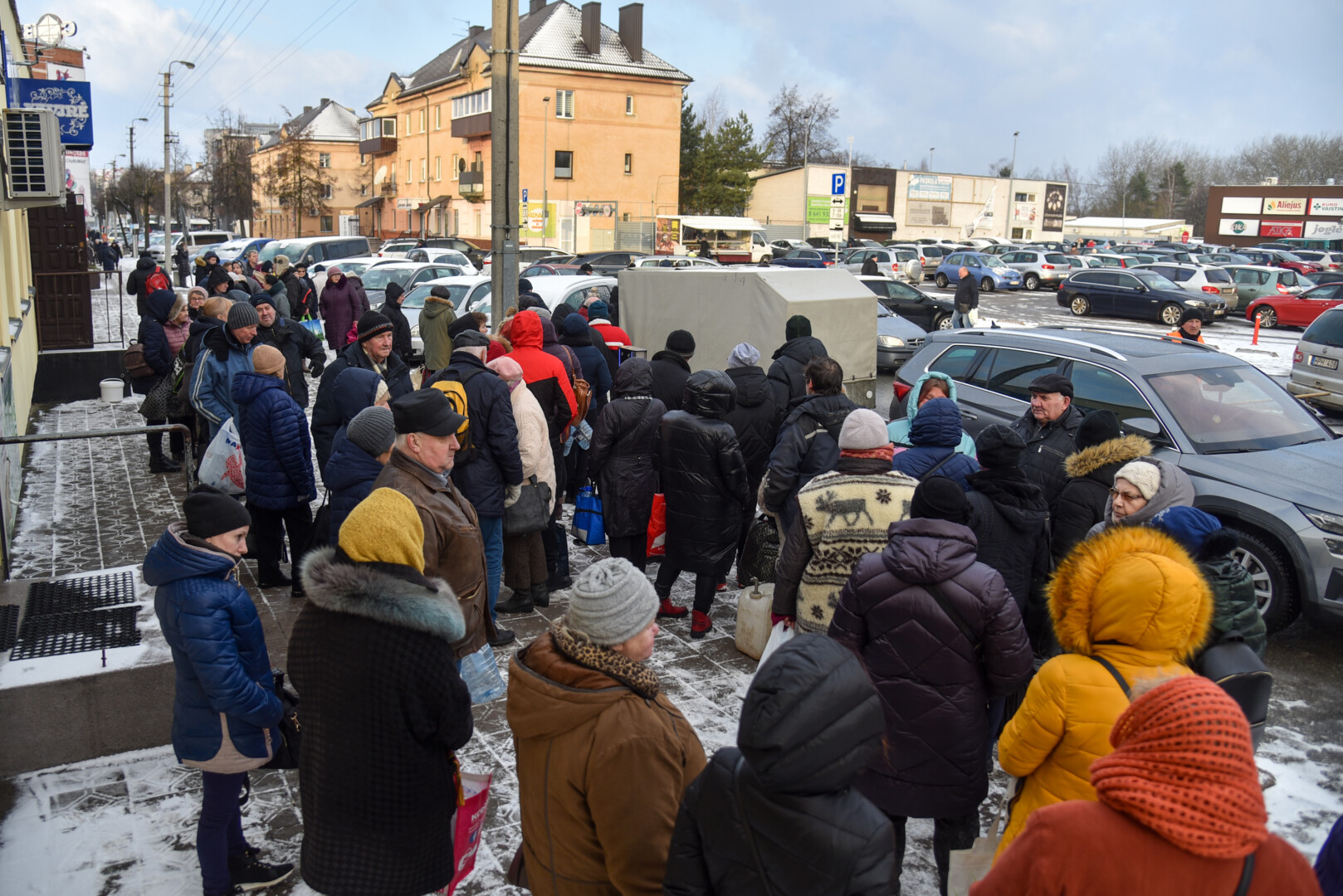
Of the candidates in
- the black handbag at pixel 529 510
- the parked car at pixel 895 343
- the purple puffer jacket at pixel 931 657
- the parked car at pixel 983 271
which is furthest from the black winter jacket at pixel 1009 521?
the parked car at pixel 983 271

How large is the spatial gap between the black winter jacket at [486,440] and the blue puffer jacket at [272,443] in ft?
3.86

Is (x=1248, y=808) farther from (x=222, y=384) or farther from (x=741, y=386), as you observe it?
(x=222, y=384)

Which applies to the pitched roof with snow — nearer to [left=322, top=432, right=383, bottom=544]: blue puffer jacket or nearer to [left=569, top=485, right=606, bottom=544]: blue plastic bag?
[left=569, top=485, right=606, bottom=544]: blue plastic bag

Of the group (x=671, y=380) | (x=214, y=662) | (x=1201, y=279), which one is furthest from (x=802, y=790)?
(x=1201, y=279)

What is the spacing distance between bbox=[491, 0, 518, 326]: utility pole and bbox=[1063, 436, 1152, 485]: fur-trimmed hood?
16.5 feet

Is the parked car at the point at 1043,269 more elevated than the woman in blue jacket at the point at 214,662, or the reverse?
the parked car at the point at 1043,269

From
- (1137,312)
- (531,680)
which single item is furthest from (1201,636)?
(1137,312)

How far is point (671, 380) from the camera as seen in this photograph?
7.64 meters

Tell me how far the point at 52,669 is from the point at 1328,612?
7.10m

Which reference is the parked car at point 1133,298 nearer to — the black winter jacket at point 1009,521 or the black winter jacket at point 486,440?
the black winter jacket at point 1009,521

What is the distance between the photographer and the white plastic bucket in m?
13.5

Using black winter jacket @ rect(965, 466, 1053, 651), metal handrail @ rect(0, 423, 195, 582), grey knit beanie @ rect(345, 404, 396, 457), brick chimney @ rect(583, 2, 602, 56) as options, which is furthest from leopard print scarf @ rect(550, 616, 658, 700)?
brick chimney @ rect(583, 2, 602, 56)

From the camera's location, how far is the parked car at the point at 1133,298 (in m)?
27.7

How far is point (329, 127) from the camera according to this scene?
78.9 metres
